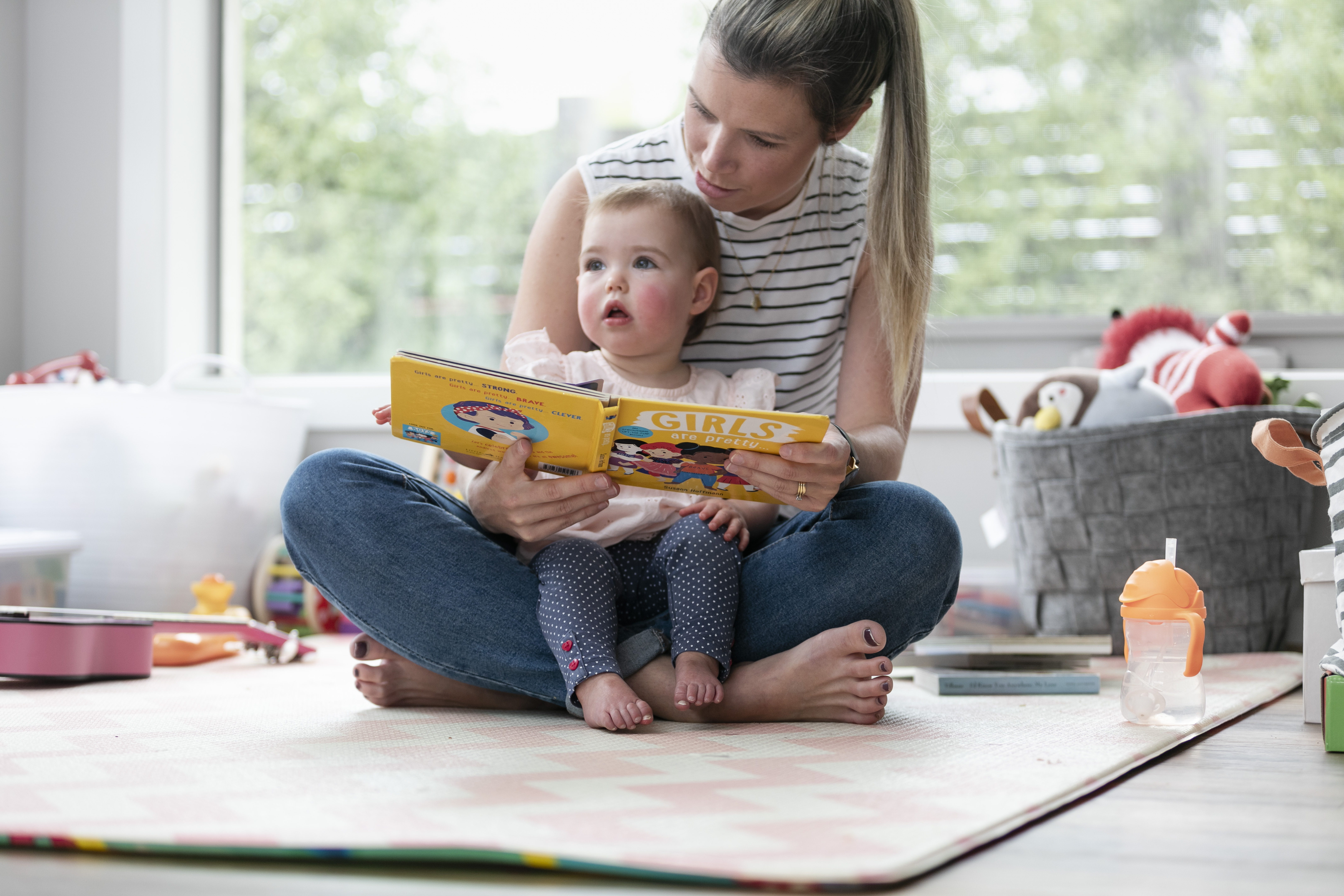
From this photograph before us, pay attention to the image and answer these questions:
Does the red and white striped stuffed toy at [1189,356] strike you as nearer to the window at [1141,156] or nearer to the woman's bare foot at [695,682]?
the window at [1141,156]

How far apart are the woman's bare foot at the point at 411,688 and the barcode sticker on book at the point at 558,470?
0.26 m

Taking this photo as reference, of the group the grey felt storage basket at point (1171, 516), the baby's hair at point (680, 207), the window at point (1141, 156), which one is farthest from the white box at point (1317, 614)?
the window at point (1141, 156)

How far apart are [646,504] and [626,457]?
18 centimetres

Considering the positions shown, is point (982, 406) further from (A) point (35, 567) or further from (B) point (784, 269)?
(A) point (35, 567)

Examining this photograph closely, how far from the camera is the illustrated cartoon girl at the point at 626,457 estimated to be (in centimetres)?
104

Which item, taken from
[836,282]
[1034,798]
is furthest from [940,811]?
[836,282]

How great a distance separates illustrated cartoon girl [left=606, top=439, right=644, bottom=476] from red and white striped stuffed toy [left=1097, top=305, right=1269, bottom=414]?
3.40ft

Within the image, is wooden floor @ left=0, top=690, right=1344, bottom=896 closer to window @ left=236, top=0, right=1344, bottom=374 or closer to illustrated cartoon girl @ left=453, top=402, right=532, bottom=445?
illustrated cartoon girl @ left=453, top=402, right=532, bottom=445

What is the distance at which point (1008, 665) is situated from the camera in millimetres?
1477

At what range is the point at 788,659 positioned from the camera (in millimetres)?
1128

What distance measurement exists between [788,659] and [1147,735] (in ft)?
1.07

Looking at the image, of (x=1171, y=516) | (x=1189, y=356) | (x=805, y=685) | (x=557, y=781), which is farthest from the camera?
(x=1189, y=356)

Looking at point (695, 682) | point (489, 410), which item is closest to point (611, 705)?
point (695, 682)

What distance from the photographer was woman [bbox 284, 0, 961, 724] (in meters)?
1.12
